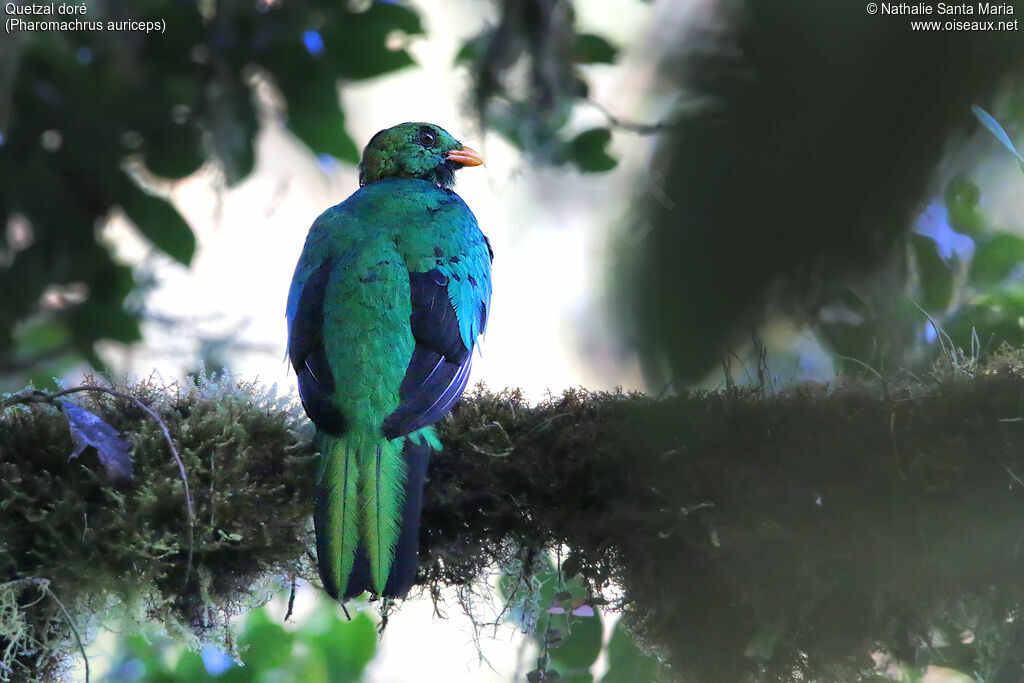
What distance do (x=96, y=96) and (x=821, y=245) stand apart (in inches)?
165

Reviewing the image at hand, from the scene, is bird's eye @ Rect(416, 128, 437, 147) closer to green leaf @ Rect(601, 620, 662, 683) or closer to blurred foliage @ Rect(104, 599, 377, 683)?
blurred foliage @ Rect(104, 599, 377, 683)

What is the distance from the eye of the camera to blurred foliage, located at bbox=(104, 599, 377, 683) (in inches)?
167

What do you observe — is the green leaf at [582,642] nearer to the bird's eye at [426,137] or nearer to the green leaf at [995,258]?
the green leaf at [995,258]

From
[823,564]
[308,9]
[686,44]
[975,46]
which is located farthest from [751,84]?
[308,9]

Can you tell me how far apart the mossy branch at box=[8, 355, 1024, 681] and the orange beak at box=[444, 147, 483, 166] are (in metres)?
1.89

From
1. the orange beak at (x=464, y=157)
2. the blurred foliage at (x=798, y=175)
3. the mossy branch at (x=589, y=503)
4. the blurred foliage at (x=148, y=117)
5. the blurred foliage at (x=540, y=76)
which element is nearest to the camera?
the blurred foliage at (x=798, y=175)

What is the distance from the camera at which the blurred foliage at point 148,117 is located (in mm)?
4090

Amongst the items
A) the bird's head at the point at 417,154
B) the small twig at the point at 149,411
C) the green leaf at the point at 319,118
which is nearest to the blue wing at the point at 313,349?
the small twig at the point at 149,411

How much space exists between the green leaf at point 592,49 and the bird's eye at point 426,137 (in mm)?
881

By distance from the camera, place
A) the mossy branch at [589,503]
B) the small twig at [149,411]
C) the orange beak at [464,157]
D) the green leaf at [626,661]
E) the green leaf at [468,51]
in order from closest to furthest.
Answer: the mossy branch at [589,503], the small twig at [149,411], the green leaf at [626,661], the green leaf at [468,51], the orange beak at [464,157]

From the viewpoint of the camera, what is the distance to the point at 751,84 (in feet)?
2.38

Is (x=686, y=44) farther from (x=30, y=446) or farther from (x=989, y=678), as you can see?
(x=30, y=446)

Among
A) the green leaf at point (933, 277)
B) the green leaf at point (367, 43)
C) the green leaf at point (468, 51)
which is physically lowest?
the green leaf at point (933, 277)

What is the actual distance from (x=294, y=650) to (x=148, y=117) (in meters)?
2.47
